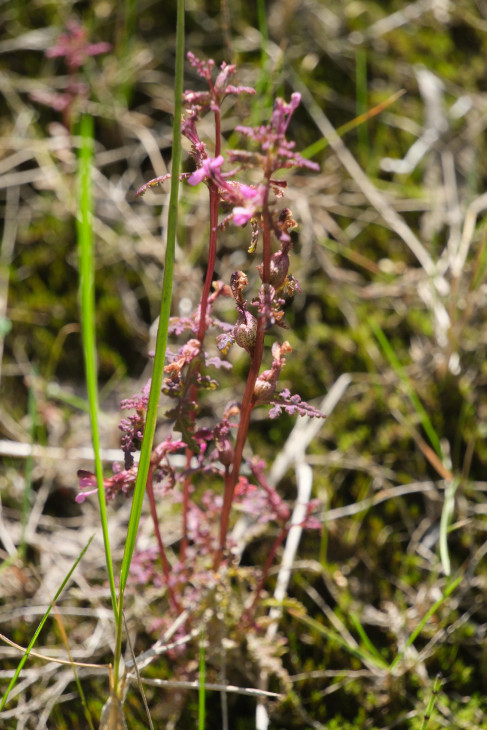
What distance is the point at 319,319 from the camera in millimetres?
2807

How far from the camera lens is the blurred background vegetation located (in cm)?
200

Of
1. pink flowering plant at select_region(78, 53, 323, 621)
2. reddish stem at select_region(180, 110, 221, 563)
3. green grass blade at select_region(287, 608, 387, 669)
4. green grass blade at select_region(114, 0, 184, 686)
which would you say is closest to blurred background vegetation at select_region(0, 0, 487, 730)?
green grass blade at select_region(287, 608, 387, 669)

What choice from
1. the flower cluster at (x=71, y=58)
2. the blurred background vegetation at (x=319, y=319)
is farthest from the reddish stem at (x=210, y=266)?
the flower cluster at (x=71, y=58)

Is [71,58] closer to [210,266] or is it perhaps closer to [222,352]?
[210,266]

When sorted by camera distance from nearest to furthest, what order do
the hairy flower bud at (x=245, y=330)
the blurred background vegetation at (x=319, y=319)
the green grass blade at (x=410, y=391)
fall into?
the hairy flower bud at (x=245, y=330)
the blurred background vegetation at (x=319, y=319)
the green grass blade at (x=410, y=391)

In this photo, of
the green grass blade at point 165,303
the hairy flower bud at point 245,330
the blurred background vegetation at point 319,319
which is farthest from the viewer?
the blurred background vegetation at point 319,319

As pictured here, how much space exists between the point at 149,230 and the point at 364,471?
146cm

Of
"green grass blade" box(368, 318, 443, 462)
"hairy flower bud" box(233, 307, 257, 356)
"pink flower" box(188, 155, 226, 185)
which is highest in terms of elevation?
"pink flower" box(188, 155, 226, 185)

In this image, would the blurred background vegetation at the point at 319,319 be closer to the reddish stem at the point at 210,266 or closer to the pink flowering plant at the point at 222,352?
the pink flowering plant at the point at 222,352

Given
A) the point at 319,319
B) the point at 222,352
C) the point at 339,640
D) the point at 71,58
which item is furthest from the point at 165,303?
the point at 71,58

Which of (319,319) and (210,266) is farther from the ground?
(210,266)

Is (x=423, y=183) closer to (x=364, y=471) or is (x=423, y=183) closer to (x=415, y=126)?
(x=415, y=126)

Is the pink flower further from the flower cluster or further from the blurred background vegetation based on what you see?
the flower cluster

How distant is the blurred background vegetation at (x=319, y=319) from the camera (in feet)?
6.55
